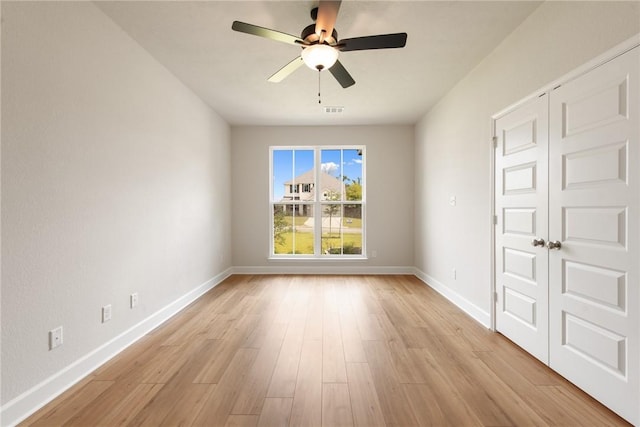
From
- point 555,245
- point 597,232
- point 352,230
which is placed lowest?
point 352,230

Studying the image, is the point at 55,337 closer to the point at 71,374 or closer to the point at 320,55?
the point at 71,374

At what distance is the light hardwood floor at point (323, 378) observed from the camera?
1.65 metres

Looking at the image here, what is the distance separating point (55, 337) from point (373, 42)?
Answer: 116 inches

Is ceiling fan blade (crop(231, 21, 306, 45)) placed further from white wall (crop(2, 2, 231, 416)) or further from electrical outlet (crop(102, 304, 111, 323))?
electrical outlet (crop(102, 304, 111, 323))

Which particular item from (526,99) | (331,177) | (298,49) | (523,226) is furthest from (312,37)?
(331,177)

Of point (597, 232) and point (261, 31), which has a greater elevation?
point (261, 31)

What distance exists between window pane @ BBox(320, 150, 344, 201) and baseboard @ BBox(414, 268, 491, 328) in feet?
6.89

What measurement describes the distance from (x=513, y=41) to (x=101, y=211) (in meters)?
3.73

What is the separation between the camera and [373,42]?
7.00 feet

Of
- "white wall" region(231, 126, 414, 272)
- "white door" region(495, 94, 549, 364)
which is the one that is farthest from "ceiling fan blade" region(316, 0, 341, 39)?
"white wall" region(231, 126, 414, 272)

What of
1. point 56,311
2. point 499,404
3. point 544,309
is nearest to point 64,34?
point 56,311

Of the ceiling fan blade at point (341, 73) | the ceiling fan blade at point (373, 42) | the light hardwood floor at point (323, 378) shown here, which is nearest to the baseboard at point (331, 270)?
the light hardwood floor at point (323, 378)

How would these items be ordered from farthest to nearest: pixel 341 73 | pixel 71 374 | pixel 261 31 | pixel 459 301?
pixel 459 301 → pixel 341 73 → pixel 261 31 → pixel 71 374

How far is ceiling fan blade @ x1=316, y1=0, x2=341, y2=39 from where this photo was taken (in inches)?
73.4
